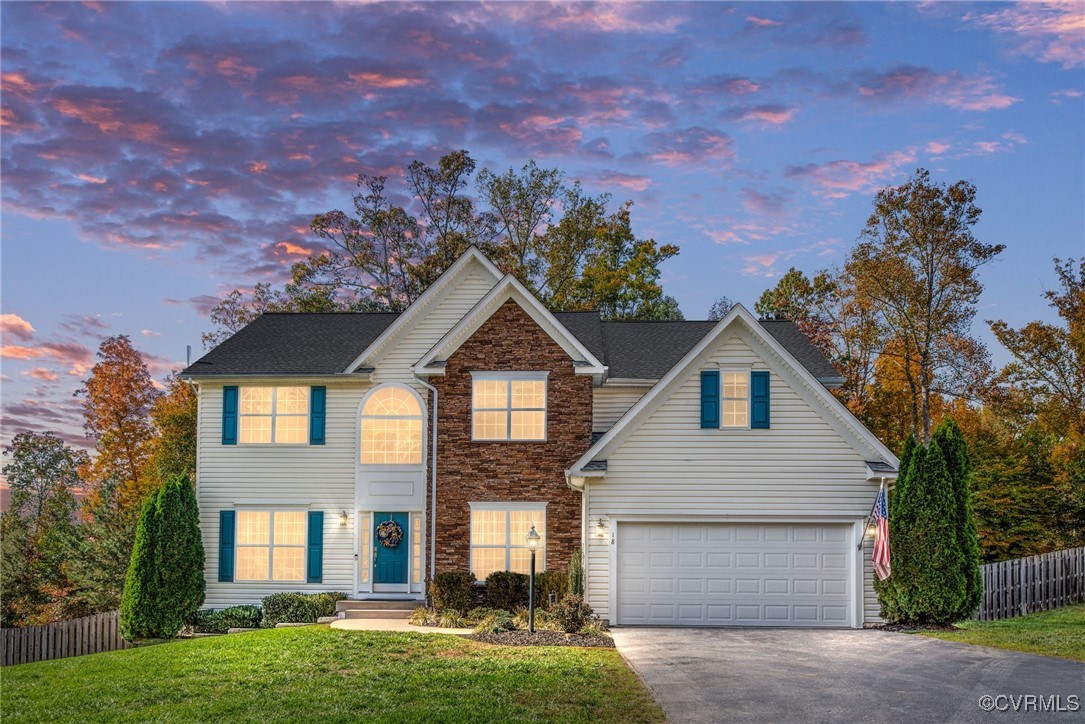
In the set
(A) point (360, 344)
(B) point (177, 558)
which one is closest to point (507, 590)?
(B) point (177, 558)

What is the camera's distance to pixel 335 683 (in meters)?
13.4

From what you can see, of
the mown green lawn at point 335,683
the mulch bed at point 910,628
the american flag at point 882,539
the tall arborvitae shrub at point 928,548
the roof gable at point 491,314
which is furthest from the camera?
the roof gable at point 491,314

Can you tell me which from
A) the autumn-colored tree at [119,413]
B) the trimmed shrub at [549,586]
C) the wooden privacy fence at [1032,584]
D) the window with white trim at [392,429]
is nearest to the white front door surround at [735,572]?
the trimmed shrub at [549,586]

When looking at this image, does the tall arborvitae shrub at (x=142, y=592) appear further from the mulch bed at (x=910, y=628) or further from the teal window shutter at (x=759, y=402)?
the mulch bed at (x=910, y=628)

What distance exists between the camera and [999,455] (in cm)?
2930

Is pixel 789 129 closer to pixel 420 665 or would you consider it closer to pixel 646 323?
pixel 646 323

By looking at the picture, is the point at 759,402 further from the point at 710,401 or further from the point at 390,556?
the point at 390,556

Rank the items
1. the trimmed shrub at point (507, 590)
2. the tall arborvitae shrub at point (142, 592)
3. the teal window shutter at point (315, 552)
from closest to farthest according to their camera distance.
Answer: the trimmed shrub at point (507, 590) < the tall arborvitae shrub at point (142, 592) < the teal window shutter at point (315, 552)

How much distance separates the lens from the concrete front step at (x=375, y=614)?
21.8m

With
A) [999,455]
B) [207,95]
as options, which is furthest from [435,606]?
[999,455]

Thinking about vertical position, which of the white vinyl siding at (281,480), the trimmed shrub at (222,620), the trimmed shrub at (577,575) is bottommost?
the trimmed shrub at (222,620)

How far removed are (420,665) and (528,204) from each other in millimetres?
28082

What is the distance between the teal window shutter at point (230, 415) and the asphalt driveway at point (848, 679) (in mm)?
11175

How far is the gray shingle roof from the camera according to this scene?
79.5 feet
